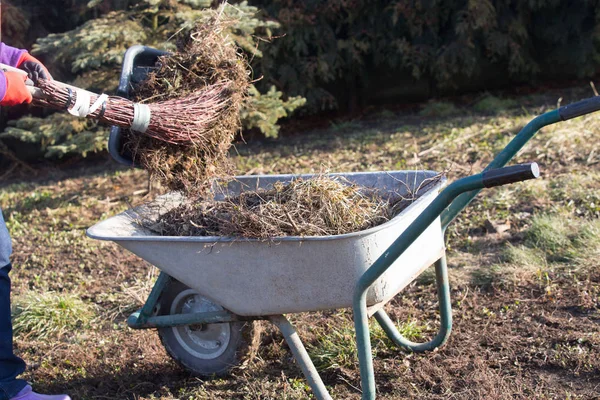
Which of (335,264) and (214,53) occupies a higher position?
(214,53)

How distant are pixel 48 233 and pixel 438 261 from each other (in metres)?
3.41

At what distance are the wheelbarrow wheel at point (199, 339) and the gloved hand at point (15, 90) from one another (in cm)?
103

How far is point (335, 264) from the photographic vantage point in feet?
8.09

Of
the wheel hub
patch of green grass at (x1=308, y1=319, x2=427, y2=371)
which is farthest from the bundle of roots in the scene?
patch of green grass at (x1=308, y1=319, x2=427, y2=371)

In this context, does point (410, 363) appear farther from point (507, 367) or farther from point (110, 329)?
point (110, 329)

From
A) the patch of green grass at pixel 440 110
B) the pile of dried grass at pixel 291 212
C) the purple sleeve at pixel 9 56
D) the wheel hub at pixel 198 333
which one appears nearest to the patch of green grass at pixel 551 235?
the pile of dried grass at pixel 291 212

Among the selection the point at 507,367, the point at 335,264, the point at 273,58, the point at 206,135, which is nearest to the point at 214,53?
the point at 206,135

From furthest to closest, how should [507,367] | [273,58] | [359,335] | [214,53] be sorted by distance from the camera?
[273,58]
[214,53]
[507,367]
[359,335]

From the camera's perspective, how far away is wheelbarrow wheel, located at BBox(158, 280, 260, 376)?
3109 millimetres

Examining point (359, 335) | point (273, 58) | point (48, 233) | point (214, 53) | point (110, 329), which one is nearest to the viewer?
point (359, 335)

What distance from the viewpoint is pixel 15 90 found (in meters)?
2.66

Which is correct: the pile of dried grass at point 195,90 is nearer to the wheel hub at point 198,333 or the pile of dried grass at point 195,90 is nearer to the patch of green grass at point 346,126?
the wheel hub at point 198,333

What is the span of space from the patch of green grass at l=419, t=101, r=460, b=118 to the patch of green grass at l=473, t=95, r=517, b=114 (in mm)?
262

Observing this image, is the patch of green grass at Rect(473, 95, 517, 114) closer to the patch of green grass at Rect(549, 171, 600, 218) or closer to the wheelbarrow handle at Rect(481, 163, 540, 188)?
the patch of green grass at Rect(549, 171, 600, 218)
